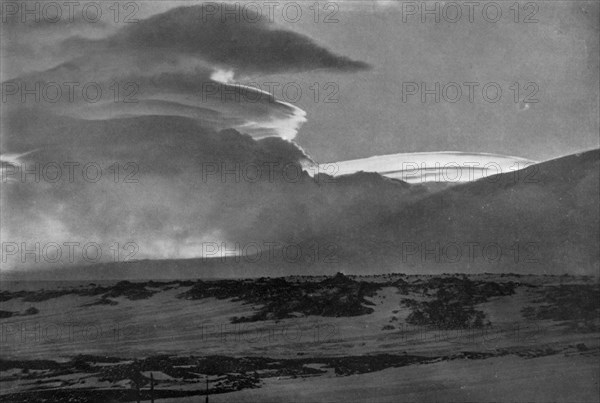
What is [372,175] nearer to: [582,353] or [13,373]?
[582,353]

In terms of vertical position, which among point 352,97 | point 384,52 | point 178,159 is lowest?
point 178,159

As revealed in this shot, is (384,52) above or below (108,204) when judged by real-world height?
above

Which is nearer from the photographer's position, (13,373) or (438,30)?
(13,373)

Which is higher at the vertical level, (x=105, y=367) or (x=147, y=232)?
(x=147, y=232)

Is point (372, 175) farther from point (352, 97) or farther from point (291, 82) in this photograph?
point (291, 82)

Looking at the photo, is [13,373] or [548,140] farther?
[548,140]

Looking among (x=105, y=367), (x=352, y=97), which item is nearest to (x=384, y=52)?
(x=352, y=97)

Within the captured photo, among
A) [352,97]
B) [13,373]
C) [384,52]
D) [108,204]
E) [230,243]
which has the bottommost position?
[13,373]

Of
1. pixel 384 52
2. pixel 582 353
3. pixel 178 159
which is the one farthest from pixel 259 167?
pixel 582 353
